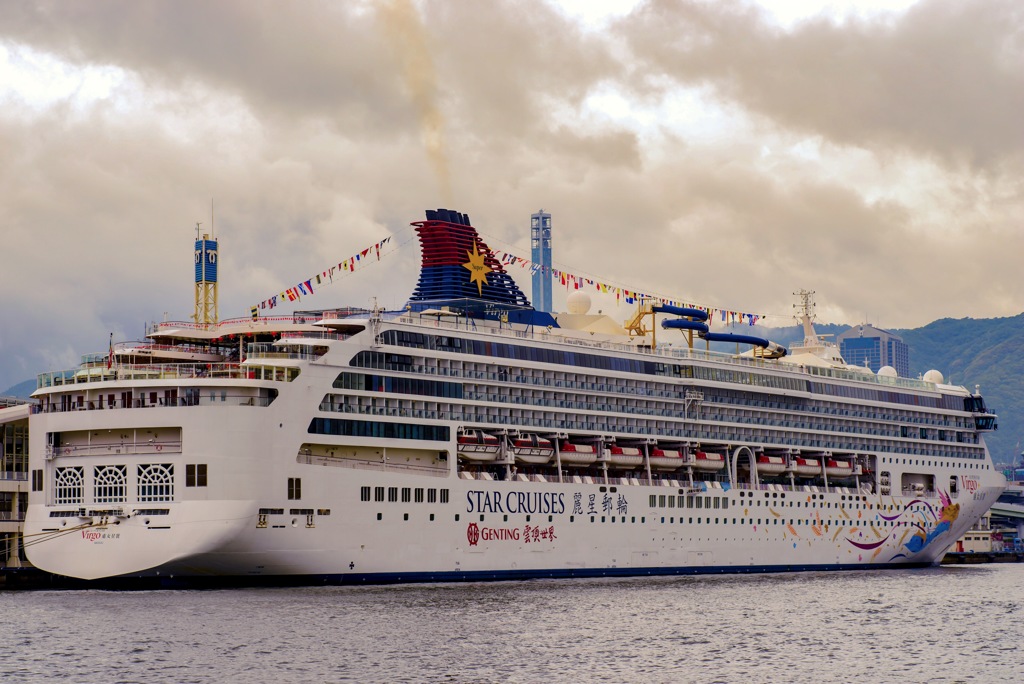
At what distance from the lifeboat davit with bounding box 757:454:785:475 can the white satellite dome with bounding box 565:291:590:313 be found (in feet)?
42.1

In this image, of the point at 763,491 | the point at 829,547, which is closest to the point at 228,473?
the point at 763,491

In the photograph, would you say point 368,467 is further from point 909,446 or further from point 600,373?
point 909,446

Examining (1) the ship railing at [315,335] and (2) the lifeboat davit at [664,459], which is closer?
(1) the ship railing at [315,335]

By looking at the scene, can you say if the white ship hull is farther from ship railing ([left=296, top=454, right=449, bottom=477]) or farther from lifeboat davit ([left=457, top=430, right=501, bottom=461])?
lifeboat davit ([left=457, top=430, right=501, bottom=461])

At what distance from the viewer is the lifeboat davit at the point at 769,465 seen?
81.8 meters

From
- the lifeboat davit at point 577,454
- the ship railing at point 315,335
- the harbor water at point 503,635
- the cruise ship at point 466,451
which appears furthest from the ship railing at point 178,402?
the lifeboat davit at point 577,454

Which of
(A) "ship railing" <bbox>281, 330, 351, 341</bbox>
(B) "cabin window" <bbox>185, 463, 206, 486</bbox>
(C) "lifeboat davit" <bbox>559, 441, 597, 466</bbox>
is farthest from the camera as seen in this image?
(C) "lifeboat davit" <bbox>559, 441, 597, 466</bbox>

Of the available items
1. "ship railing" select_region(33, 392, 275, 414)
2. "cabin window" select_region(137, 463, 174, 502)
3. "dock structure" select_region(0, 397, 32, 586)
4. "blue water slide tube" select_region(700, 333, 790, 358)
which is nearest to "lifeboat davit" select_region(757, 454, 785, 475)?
"blue water slide tube" select_region(700, 333, 790, 358)

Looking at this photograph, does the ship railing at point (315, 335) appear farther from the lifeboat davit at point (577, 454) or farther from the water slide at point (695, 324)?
the water slide at point (695, 324)

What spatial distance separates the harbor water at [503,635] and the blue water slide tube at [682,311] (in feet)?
64.7

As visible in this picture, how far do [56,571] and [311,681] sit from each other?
933 inches

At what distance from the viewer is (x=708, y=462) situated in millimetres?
78688

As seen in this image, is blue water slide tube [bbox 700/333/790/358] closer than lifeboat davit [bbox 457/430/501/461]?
No

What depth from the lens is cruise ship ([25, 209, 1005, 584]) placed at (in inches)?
2320
